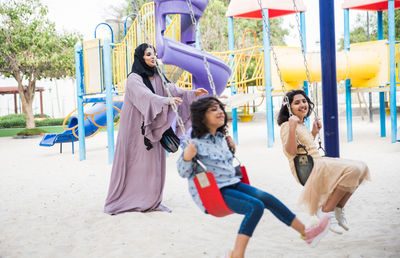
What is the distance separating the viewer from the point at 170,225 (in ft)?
13.9

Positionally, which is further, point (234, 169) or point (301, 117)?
point (301, 117)

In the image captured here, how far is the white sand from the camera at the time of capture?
3496 millimetres

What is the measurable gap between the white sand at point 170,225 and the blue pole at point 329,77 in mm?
786

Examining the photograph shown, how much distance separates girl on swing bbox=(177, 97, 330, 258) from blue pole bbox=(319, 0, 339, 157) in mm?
1116

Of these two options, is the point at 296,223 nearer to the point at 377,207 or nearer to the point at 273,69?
the point at 377,207

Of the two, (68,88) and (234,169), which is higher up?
(68,88)

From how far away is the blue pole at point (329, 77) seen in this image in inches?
150

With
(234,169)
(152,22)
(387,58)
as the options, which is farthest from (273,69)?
(234,169)

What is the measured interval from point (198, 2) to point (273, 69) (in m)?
5.71

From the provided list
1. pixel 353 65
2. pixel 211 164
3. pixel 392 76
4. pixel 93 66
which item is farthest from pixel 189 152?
pixel 353 65

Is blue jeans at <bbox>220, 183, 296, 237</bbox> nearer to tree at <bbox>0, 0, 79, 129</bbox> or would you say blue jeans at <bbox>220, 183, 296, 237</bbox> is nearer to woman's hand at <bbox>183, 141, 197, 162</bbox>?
woman's hand at <bbox>183, 141, 197, 162</bbox>

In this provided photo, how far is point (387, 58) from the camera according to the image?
424 inches

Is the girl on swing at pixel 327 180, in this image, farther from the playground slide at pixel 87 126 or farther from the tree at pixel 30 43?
Result: the tree at pixel 30 43

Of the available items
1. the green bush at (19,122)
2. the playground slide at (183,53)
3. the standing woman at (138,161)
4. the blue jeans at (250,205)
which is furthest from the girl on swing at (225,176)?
the green bush at (19,122)
